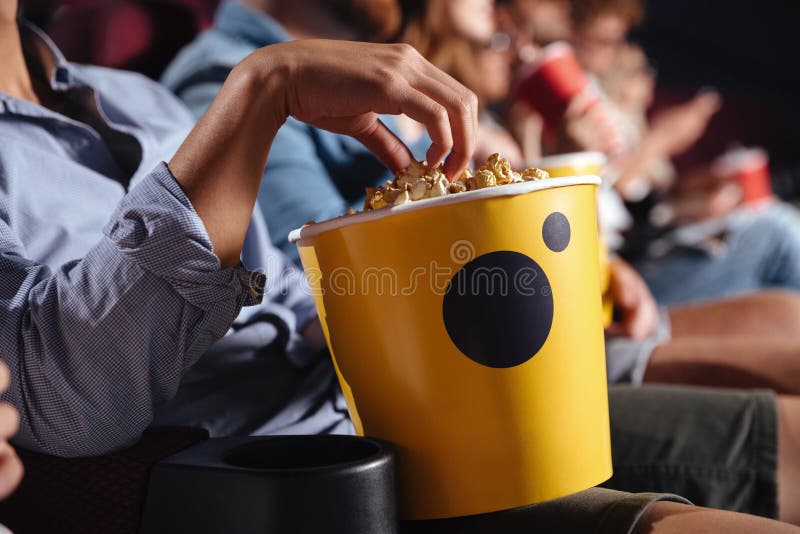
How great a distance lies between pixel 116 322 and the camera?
1.68 ft

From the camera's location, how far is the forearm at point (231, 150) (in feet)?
1.72

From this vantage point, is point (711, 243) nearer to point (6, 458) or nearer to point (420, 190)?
point (420, 190)

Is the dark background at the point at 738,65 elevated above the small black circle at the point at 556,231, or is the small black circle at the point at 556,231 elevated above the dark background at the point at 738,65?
the dark background at the point at 738,65

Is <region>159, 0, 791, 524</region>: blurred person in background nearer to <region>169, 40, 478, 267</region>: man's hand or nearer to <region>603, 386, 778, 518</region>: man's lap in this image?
<region>603, 386, 778, 518</region>: man's lap

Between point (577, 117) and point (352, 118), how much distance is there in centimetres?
81

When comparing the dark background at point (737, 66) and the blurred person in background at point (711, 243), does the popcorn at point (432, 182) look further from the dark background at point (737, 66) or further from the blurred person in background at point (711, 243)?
the dark background at point (737, 66)

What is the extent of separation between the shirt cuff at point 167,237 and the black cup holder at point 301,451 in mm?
119

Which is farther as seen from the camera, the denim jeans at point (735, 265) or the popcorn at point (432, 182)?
the denim jeans at point (735, 265)

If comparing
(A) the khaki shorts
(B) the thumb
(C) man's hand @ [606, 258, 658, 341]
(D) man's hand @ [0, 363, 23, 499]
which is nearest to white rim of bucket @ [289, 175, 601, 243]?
(B) the thumb

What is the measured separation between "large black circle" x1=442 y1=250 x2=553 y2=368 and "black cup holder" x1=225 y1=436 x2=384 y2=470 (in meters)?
0.10

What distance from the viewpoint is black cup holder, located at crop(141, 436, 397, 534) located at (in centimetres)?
46

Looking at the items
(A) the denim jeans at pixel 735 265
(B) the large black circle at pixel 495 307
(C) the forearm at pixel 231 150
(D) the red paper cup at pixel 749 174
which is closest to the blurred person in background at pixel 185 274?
(C) the forearm at pixel 231 150

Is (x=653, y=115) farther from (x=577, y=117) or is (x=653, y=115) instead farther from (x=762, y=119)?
(x=577, y=117)

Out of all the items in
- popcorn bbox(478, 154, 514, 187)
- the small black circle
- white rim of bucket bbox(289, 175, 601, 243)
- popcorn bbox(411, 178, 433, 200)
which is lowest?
the small black circle
